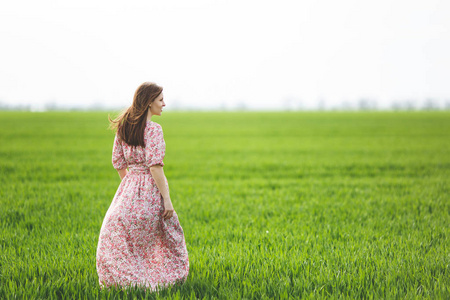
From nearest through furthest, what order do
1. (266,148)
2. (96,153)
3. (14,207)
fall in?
(14,207) → (96,153) → (266,148)

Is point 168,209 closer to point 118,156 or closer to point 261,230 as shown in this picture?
point 118,156

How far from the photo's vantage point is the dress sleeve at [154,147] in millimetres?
3289

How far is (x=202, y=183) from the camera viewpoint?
394 inches

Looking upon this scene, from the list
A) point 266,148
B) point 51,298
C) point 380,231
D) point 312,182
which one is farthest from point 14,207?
point 266,148

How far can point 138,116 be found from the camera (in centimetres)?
339

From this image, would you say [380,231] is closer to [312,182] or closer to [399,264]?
[399,264]

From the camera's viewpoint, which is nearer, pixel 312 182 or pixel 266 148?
pixel 312 182

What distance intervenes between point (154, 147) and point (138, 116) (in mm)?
370

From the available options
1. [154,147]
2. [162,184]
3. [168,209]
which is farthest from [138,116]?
[168,209]

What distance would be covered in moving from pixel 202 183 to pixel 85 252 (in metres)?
5.53

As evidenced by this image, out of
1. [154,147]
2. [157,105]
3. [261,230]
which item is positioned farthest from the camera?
[261,230]

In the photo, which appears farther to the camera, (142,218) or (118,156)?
(118,156)

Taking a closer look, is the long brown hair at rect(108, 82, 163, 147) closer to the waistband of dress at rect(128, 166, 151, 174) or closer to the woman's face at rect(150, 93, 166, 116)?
the woman's face at rect(150, 93, 166, 116)

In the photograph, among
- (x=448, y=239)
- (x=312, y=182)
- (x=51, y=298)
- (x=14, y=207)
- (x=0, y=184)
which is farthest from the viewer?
(x=312, y=182)
